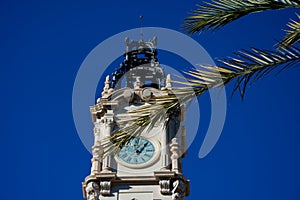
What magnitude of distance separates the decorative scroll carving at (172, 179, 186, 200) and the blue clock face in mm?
2799

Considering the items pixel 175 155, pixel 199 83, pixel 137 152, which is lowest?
pixel 199 83

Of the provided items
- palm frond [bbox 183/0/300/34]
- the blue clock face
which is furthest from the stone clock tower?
palm frond [bbox 183/0/300/34]

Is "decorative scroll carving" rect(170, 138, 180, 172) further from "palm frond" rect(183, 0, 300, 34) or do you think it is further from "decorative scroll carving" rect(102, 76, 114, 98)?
"palm frond" rect(183, 0, 300, 34)

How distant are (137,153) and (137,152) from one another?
0.06m

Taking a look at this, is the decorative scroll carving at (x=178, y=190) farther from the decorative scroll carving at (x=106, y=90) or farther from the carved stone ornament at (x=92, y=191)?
the decorative scroll carving at (x=106, y=90)

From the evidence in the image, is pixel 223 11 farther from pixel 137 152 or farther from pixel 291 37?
pixel 137 152

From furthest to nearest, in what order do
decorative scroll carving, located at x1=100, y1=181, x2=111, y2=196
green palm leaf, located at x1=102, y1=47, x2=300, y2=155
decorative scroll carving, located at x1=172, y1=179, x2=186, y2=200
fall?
1. decorative scroll carving, located at x1=100, y1=181, x2=111, y2=196
2. decorative scroll carving, located at x1=172, y1=179, x2=186, y2=200
3. green palm leaf, located at x1=102, y1=47, x2=300, y2=155

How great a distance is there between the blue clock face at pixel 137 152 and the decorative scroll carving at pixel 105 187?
2.31 metres

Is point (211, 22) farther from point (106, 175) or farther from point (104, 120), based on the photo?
point (104, 120)

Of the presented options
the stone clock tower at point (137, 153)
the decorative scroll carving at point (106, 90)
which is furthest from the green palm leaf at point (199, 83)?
the decorative scroll carving at point (106, 90)

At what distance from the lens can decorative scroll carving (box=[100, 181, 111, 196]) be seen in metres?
44.8

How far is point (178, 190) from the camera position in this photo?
44.8m

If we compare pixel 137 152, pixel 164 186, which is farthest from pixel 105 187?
pixel 137 152

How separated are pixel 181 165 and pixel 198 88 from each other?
3438 cm
